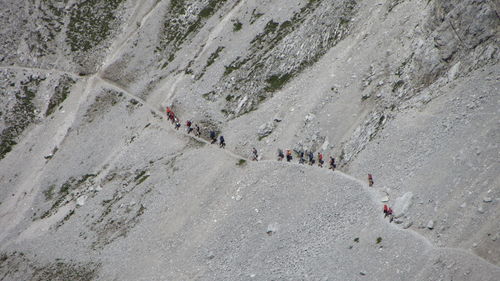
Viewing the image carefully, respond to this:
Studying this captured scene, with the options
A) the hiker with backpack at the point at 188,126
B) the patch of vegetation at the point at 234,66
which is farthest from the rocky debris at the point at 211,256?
the patch of vegetation at the point at 234,66

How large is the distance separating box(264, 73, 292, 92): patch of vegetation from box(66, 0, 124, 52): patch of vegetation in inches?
1414

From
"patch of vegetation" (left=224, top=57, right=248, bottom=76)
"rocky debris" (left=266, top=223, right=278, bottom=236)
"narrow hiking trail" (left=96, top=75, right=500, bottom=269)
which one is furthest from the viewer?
"patch of vegetation" (left=224, top=57, right=248, bottom=76)

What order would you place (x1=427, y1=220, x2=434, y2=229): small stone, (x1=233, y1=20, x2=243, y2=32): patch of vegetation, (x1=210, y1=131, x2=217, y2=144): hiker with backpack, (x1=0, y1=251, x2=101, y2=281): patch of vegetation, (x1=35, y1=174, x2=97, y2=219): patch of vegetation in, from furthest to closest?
(x1=233, y1=20, x2=243, y2=32): patch of vegetation → (x1=35, y1=174, x2=97, y2=219): patch of vegetation → (x1=210, y1=131, x2=217, y2=144): hiker with backpack → (x1=0, y1=251, x2=101, y2=281): patch of vegetation → (x1=427, y1=220, x2=434, y2=229): small stone

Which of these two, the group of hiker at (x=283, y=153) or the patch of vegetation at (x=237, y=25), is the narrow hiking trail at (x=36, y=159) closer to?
the group of hiker at (x=283, y=153)

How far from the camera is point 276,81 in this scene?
7738 centimetres

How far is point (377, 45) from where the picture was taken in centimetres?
6962

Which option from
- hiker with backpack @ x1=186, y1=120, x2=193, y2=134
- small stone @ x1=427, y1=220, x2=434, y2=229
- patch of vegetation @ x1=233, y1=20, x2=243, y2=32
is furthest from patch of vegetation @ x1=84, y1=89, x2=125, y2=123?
small stone @ x1=427, y1=220, x2=434, y2=229

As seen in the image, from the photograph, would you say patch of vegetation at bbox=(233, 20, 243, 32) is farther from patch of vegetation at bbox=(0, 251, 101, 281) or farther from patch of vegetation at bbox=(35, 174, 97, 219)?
patch of vegetation at bbox=(0, 251, 101, 281)

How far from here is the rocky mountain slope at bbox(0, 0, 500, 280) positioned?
169 feet

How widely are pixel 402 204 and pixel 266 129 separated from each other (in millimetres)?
23427

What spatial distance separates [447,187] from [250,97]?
33.5 meters

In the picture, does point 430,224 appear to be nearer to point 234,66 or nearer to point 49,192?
point 234,66

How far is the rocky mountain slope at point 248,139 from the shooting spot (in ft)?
169

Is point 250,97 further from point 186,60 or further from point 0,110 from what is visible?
Result: point 0,110
